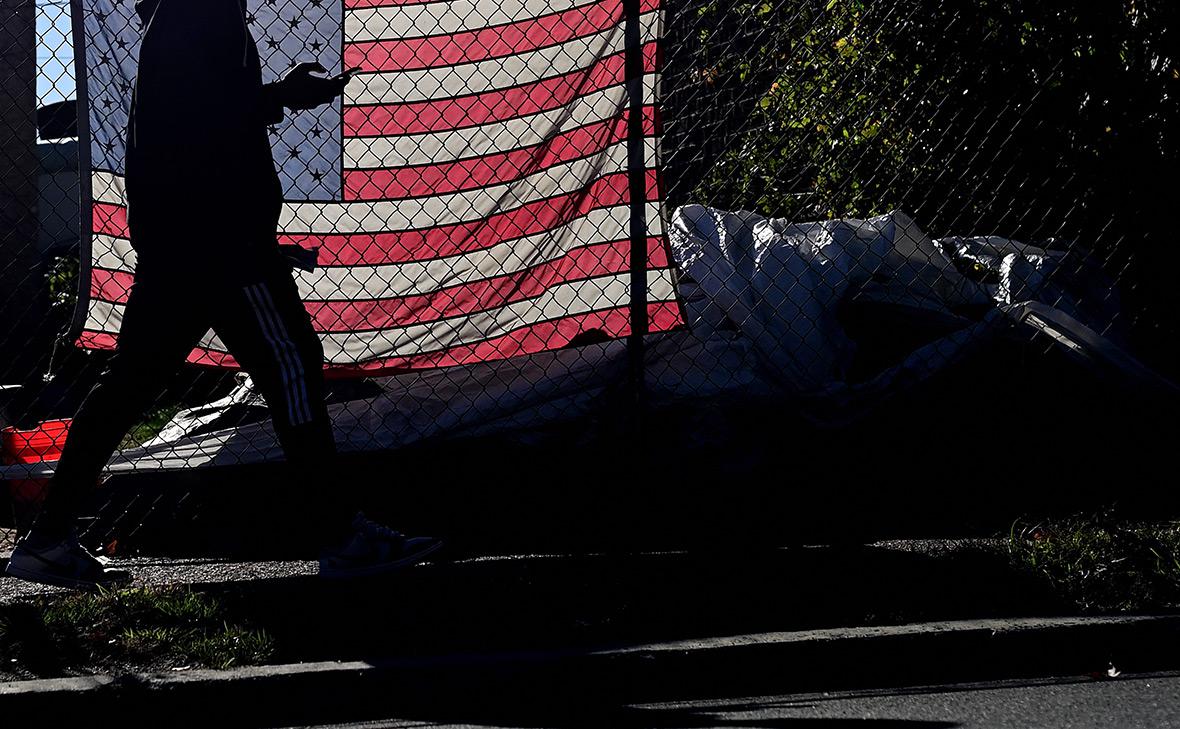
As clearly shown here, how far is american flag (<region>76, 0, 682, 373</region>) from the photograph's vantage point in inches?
170

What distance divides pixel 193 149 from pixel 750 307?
2.41 meters

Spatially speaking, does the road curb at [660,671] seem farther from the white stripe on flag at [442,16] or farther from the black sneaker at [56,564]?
the white stripe on flag at [442,16]

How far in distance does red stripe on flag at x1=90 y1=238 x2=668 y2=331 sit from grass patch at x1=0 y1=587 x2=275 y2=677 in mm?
1203

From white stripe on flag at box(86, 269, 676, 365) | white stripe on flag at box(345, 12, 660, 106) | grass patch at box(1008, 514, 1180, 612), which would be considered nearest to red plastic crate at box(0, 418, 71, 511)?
white stripe on flag at box(86, 269, 676, 365)

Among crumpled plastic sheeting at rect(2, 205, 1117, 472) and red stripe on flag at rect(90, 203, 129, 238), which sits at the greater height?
red stripe on flag at rect(90, 203, 129, 238)

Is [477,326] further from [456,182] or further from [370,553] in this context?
[370,553]

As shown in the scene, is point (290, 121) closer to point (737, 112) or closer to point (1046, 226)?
point (1046, 226)

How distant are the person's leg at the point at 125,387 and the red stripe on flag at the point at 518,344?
86 cm

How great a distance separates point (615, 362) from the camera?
4.75m

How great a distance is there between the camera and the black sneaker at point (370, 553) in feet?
12.0

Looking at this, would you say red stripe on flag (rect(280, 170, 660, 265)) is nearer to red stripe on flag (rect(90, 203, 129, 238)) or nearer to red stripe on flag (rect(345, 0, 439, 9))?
red stripe on flag (rect(90, 203, 129, 238))

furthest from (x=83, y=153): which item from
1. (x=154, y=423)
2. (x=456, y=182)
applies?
(x=154, y=423)

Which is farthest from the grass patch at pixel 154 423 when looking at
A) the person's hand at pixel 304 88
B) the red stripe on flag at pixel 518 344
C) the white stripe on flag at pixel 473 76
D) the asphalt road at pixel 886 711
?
the asphalt road at pixel 886 711

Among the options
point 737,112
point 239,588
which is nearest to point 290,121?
point 239,588
